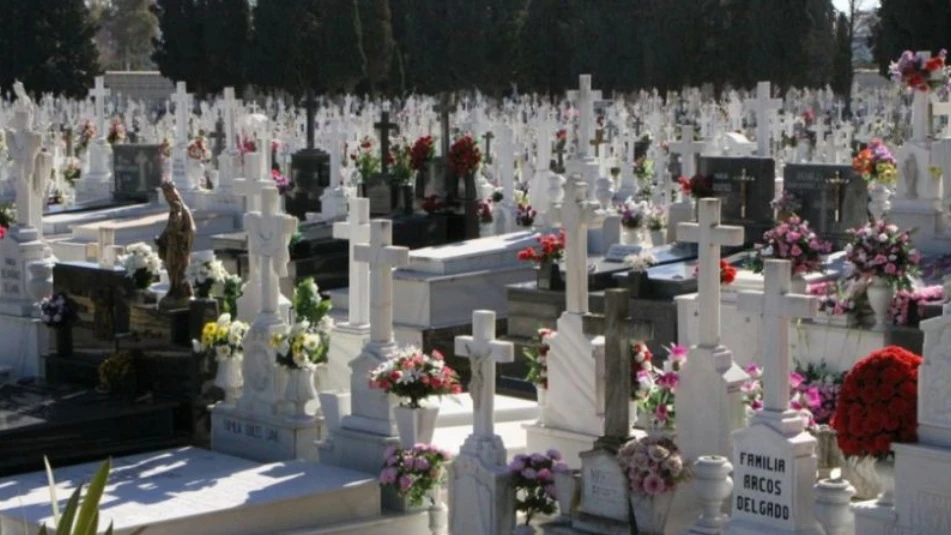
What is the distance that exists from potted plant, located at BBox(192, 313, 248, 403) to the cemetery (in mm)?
17

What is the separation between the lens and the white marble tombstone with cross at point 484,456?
31.7 feet

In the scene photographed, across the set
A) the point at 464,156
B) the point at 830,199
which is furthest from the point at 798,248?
the point at 464,156

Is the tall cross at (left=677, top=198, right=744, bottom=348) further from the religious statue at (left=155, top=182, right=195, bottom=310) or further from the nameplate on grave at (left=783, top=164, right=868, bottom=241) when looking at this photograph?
the nameplate on grave at (left=783, top=164, right=868, bottom=241)

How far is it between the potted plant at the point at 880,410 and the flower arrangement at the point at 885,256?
10.2 ft

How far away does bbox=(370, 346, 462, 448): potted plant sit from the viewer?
1017cm

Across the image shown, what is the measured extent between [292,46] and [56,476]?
39320mm

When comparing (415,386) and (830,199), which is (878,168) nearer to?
(830,199)

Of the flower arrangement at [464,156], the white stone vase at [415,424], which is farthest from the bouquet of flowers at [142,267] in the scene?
the flower arrangement at [464,156]

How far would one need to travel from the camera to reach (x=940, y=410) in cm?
813

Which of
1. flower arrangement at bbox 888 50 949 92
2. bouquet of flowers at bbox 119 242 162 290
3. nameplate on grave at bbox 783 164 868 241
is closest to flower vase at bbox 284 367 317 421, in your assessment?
bouquet of flowers at bbox 119 242 162 290

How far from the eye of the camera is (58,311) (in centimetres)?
1330

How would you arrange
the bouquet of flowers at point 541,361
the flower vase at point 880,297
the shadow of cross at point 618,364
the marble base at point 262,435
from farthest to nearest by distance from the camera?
the flower vase at point 880,297, the marble base at point 262,435, the bouquet of flowers at point 541,361, the shadow of cross at point 618,364

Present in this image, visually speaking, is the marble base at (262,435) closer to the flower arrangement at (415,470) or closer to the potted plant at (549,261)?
the flower arrangement at (415,470)

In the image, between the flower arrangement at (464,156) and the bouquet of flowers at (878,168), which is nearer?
the bouquet of flowers at (878,168)
